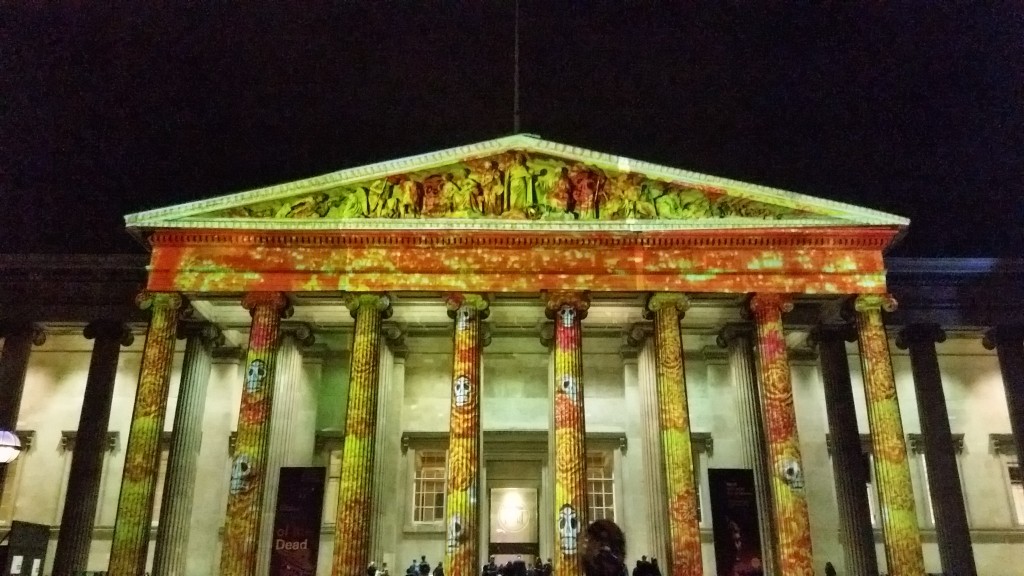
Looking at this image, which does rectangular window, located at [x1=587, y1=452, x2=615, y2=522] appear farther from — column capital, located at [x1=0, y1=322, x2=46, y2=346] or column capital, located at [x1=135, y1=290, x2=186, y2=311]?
column capital, located at [x1=0, y1=322, x2=46, y2=346]

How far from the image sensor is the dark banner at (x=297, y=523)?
17484 mm

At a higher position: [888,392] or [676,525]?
[888,392]

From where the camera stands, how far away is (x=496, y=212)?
20.4 metres

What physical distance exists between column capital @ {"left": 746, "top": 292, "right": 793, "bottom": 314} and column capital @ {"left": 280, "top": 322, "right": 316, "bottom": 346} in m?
12.8

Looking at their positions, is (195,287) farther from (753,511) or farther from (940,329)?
(940,329)

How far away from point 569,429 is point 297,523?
6710 mm

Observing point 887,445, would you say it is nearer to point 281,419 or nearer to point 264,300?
point 281,419

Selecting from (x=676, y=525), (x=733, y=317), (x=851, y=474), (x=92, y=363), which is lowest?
(x=676, y=525)

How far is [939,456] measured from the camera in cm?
2103

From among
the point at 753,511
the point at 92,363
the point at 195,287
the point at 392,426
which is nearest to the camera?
the point at 753,511

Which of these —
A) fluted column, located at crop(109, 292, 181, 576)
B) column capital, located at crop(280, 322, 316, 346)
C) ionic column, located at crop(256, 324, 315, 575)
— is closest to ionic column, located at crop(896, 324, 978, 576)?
column capital, located at crop(280, 322, 316, 346)

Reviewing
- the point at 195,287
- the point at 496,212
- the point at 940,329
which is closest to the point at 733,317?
the point at 940,329

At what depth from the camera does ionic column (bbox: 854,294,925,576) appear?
18141 mm

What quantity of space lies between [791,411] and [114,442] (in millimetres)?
20665
